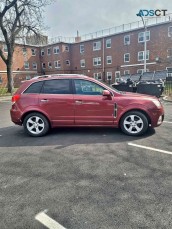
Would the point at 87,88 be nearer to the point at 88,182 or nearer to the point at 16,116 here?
the point at 16,116

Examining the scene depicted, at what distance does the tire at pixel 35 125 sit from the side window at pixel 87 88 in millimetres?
1304

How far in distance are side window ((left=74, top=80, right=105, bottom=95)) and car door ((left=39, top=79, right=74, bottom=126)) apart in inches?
9.2

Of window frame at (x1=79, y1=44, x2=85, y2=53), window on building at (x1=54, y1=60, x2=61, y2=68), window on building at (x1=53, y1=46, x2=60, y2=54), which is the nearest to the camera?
window frame at (x1=79, y1=44, x2=85, y2=53)

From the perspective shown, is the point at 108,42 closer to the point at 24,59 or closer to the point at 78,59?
the point at 78,59

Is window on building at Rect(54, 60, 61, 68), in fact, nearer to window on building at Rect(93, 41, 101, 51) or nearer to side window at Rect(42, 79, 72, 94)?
window on building at Rect(93, 41, 101, 51)

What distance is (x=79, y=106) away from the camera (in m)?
5.57

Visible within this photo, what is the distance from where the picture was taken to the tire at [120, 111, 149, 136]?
5484 mm

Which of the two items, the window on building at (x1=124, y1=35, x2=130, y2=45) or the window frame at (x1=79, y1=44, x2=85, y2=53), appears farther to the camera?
the window frame at (x1=79, y1=44, x2=85, y2=53)

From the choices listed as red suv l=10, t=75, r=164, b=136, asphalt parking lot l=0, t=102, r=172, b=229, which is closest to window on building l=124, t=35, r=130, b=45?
red suv l=10, t=75, r=164, b=136

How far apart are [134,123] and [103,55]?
35.5 metres

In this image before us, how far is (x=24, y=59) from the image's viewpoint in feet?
143

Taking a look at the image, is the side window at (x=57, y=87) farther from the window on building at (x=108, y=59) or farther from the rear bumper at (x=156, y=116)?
the window on building at (x=108, y=59)

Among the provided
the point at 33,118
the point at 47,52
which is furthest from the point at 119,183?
the point at 47,52

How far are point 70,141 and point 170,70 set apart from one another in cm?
2994
